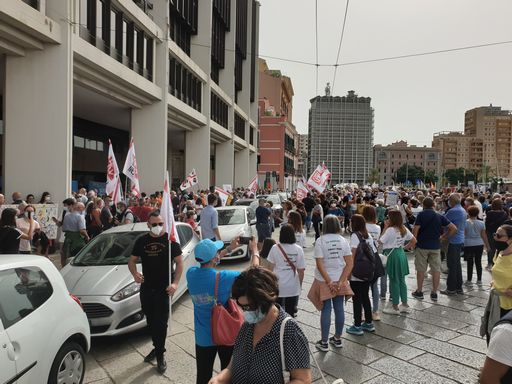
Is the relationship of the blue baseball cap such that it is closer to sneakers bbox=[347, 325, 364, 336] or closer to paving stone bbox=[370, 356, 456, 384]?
paving stone bbox=[370, 356, 456, 384]

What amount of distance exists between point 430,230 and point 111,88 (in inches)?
562

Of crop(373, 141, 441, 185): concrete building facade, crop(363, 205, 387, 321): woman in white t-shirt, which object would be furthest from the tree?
crop(363, 205, 387, 321): woman in white t-shirt

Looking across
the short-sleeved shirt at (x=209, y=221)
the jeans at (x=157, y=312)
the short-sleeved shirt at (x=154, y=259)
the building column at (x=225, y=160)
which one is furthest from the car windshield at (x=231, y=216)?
the building column at (x=225, y=160)

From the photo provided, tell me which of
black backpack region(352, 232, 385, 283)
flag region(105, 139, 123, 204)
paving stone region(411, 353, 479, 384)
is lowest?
paving stone region(411, 353, 479, 384)

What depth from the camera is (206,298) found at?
343 centimetres

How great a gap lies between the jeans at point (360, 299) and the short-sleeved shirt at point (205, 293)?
2761mm

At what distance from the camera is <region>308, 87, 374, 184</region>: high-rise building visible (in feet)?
381

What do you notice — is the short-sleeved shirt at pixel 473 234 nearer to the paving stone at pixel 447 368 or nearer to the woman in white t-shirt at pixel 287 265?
the paving stone at pixel 447 368

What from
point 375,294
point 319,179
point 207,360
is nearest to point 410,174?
point 319,179

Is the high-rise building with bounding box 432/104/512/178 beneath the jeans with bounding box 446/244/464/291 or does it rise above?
above

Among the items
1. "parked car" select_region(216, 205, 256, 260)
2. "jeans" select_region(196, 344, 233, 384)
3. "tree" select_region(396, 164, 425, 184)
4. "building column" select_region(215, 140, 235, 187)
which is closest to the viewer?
"jeans" select_region(196, 344, 233, 384)

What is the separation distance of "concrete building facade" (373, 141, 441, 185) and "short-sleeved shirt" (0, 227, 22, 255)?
148270 mm

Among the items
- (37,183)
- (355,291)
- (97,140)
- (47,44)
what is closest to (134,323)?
(355,291)

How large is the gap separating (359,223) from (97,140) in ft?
82.2
